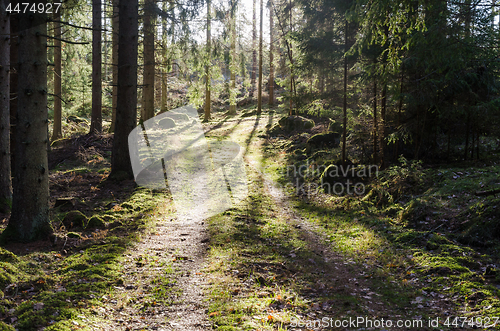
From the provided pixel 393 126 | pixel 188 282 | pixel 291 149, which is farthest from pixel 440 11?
pixel 291 149

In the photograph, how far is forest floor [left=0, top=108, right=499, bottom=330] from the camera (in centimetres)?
398

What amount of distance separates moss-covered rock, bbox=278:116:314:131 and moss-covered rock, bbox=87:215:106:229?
50.8 ft

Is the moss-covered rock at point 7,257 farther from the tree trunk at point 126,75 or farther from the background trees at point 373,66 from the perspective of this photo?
the tree trunk at point 126,75

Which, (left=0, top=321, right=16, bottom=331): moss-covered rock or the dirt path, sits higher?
(left=0, top=321, right=16, bottom=331): moss-covered rock

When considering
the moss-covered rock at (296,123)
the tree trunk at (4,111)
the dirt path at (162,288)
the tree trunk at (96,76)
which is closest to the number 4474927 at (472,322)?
the dirt path at (162,288)

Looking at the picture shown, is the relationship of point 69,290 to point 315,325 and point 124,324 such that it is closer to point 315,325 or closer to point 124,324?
point 124,324

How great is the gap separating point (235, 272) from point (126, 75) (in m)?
7.10

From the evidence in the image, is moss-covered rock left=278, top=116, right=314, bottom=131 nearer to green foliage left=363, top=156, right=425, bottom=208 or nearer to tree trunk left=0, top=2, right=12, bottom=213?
green foliage left=363, top=156, right=425, bottom=208

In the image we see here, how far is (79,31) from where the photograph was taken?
51.5ft

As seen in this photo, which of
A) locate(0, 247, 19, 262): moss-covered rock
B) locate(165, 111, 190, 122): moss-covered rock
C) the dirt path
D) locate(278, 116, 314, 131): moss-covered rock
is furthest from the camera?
locate(165, 111, 190, 122): moss-covered rock

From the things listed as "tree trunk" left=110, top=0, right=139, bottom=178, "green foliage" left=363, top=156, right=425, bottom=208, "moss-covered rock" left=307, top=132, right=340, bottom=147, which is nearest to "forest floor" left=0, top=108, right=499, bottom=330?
"green foliage" left=363, top=156, right=425, bottom=208

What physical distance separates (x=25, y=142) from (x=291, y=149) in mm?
13029

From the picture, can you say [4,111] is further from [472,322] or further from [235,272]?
[472,322]

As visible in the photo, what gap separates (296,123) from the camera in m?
20.6
